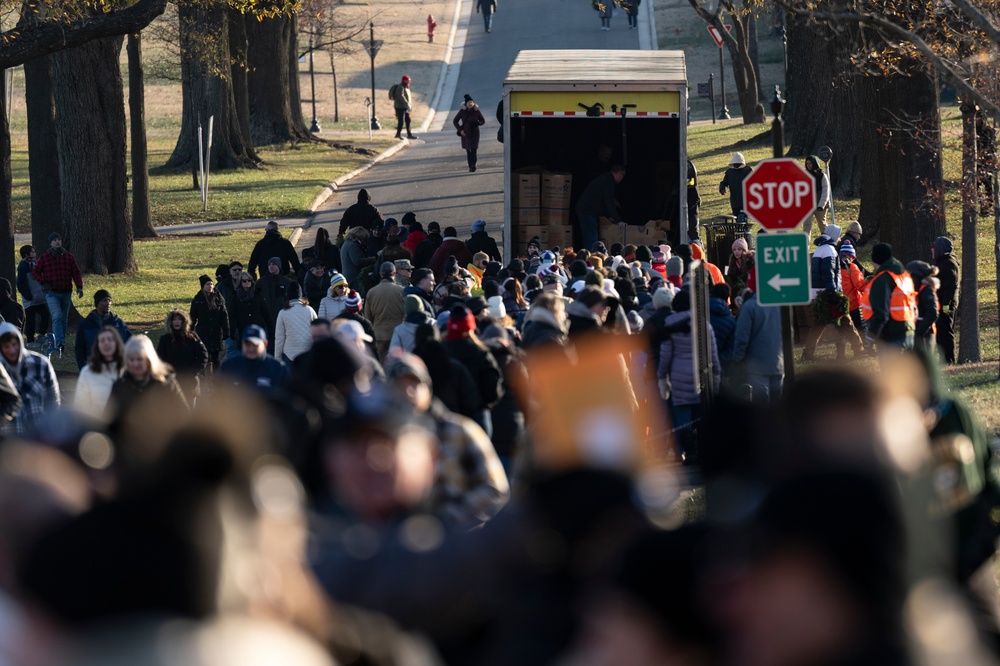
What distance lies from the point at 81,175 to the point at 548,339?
18.7m

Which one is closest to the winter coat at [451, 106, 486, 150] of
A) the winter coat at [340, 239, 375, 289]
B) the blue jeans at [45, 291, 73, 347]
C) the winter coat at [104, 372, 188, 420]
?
the winter coat at [340, 239, 375, 289]

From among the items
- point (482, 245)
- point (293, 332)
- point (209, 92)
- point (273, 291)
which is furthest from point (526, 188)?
point (209, 92)

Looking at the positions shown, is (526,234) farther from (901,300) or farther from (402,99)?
(402,99)

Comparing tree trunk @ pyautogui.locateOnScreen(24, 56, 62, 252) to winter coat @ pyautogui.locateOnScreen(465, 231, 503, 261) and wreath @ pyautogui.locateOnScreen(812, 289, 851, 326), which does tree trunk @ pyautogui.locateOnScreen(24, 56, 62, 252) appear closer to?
winter coat @ pyautogui.locateOnScreen(465, 231, 503, 261)

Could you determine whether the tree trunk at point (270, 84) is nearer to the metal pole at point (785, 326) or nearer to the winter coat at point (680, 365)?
the metal pole at point (785, 326)

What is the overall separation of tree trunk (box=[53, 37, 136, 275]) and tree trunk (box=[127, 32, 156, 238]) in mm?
2435

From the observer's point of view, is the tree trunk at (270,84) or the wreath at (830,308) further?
the tree trunk at (270,84)

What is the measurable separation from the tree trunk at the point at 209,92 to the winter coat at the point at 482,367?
2501 centimetres

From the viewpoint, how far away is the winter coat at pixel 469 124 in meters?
37.9

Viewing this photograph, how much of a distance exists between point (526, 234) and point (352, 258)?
261cm

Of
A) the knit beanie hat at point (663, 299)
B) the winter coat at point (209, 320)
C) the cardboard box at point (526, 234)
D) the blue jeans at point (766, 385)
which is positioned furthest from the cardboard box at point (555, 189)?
the knit beanie hat at point (663, 299)

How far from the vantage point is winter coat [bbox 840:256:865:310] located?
800 inches

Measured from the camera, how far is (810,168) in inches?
1006

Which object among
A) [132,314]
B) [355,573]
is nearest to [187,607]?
[355,573]
